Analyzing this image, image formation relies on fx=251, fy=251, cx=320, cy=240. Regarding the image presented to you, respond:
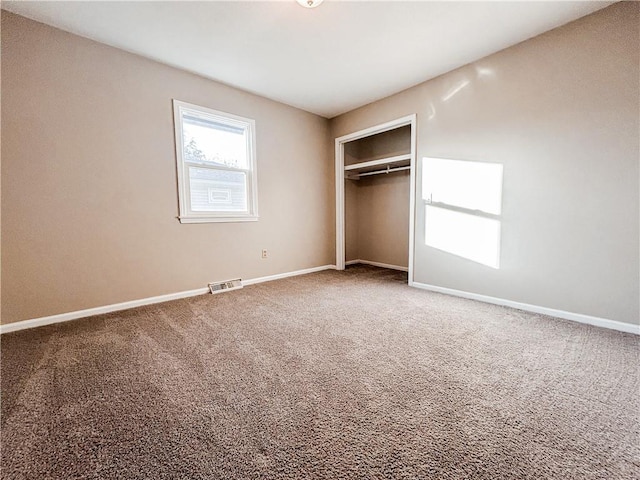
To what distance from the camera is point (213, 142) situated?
124 inches

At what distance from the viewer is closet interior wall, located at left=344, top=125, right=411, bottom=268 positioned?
4.32 m

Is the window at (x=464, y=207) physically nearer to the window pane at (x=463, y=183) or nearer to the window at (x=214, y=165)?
the window pane at (x=463, y=183)

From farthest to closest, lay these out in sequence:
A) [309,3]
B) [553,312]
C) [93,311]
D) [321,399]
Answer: [93,311] → [553,312] → [309,3] → [321,399]

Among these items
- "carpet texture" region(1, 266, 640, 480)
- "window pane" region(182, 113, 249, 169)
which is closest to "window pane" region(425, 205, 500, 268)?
"carpet texture" region(1, 266, 640, 480)

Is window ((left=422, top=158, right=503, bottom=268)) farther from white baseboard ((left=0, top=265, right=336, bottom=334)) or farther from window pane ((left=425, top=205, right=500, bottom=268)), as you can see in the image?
white baseboard ((left=0, top=265, right=336, bottom=334))

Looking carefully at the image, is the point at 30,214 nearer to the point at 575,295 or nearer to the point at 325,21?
the point at 325,21

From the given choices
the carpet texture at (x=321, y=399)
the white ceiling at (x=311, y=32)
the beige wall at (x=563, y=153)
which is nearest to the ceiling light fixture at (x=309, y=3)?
the white ceiling at (x=311, y=32)

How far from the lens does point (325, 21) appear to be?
6.98ft

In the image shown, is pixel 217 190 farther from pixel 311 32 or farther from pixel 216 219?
pixel 311 32

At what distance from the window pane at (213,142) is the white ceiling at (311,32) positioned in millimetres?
552

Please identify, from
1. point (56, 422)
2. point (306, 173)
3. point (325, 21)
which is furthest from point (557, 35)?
point (56, 422)

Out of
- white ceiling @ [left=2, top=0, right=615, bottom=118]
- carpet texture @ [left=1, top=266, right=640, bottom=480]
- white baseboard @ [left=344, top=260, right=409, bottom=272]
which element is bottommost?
carpet texture @ [left=1, top=266, right=640, bottom=480]

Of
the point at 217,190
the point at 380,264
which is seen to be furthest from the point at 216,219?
the point at 380,264

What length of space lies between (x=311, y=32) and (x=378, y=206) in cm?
299
